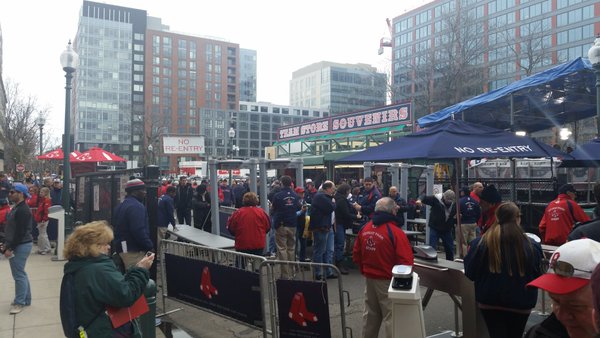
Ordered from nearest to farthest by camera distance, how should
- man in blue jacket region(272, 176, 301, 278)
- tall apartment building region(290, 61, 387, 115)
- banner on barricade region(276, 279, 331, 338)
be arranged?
banner on barricade region(276, 279, 331, 338)
man in blue jacket region(272, 176, 301, 278)
tall apartment building region(290, 61, 387, 115)

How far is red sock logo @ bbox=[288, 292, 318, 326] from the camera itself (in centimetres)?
469

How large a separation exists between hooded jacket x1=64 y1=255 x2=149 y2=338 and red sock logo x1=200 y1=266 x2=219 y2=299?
2.33 m

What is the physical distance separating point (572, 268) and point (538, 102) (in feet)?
51.8

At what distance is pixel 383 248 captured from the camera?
15.9 ft

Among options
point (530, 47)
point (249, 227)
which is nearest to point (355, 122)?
point (530, 47)

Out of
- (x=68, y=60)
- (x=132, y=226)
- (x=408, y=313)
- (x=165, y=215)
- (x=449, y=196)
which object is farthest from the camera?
(x=68, y=60)

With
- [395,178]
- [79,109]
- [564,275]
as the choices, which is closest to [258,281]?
[564,275]

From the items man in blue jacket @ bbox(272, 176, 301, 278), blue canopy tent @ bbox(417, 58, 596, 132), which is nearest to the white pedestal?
man in blue jacket @ bbox(272, 176, 301, 278)

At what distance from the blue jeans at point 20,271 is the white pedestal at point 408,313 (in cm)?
552

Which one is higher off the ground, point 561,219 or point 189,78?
point 189,78

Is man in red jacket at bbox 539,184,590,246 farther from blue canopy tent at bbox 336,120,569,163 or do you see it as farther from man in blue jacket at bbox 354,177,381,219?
man in blue jacket at bbox 354,177,381,219

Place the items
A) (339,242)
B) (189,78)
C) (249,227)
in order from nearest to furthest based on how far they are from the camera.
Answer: (249,227), (339,242), (189,78)

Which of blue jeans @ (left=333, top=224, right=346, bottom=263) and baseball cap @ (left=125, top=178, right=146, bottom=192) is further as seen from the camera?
blue jeans @ (left=333, top=224, right=346, bottom=263)

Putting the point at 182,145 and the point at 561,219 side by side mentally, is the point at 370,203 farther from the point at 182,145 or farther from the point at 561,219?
the point at 182,145
